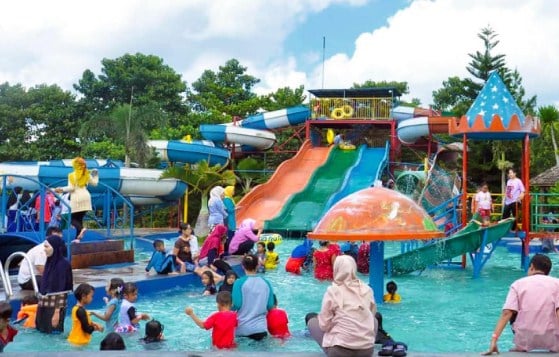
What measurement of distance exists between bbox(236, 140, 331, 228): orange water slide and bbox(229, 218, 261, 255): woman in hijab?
7.64 m

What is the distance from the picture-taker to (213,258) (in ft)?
47.6

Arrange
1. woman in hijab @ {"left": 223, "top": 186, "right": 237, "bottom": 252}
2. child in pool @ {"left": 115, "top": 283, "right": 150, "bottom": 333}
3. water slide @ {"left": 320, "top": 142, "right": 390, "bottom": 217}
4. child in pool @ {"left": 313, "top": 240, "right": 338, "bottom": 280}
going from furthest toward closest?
water slide @ {"left": 320, "top": 142, "right": 390, "bottom": 217}, woman in hijab @ {"left": 223, "top": 186, "right": 237, "bottom": 252}, child in pool @ {"left": 313, "top": 240, "right": 338, "bottom": 280}, child in pool @ {"left": 115, "top": 283, "right": 150, "bottom": 333}

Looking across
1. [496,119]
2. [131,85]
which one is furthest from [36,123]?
[496,119]

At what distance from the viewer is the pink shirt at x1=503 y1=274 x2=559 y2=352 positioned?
585cm

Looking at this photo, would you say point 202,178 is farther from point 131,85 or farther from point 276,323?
point 131,85

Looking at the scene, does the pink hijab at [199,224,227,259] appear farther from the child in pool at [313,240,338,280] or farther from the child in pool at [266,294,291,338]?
the child in pool at [266,294,291,338]

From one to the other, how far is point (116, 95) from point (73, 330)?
1589 inches

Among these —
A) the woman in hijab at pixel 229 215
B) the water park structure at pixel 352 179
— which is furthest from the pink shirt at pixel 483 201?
the woman in hijab at pixel 229 215

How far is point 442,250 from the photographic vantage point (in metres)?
14.1

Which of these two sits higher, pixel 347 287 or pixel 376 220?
pixel 376 220

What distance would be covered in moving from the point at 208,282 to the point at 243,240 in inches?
149

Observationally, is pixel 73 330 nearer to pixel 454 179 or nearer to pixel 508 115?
pixel 508 115

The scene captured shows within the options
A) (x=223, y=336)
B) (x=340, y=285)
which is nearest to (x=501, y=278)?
(x=223, y=336)

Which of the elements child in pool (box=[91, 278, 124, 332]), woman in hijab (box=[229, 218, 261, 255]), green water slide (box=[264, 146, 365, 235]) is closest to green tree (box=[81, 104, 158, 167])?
green water slide (box=[264, 146, 365, 235])
